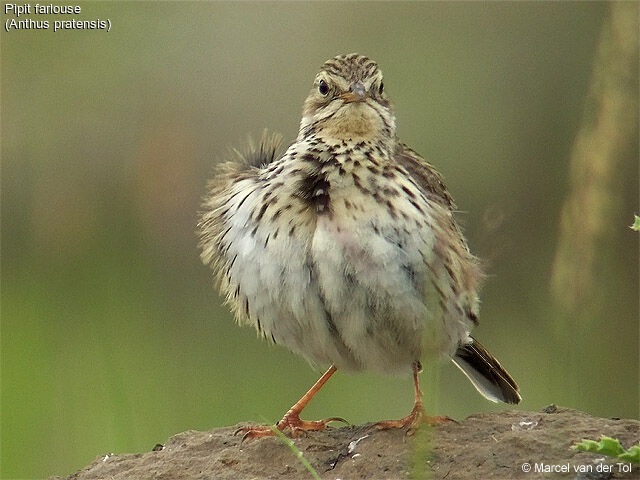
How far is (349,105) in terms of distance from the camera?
20.6ft

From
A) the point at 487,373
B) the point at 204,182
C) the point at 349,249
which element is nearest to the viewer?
the point at 349,249

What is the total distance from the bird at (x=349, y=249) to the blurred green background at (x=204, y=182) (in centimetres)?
120

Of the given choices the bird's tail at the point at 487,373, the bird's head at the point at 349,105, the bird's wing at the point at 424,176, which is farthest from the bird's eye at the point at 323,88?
the bird's tail at the point at 487,373

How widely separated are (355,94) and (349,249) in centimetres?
93

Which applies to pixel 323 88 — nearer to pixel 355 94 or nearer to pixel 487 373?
pixel 355 94

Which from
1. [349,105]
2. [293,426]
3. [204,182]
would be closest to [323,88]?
[349,105]

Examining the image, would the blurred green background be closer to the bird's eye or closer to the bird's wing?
the bird's wing

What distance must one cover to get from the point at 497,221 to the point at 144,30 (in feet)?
29.7

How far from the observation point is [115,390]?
550 cm

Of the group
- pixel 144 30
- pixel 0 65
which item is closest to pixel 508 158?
pixel 144 30

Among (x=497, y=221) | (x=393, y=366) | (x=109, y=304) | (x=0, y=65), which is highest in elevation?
(x=0, y=65)

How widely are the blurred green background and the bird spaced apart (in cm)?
120

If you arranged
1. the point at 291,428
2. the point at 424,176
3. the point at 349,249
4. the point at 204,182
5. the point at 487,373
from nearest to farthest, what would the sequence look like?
1. the point at 349,249
2. the point at 291,428
3. the point at 424,176
4. the point at 487,373
5. the point at 204,182

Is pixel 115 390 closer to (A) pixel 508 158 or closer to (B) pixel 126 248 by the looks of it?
(B) pixel 126 248
